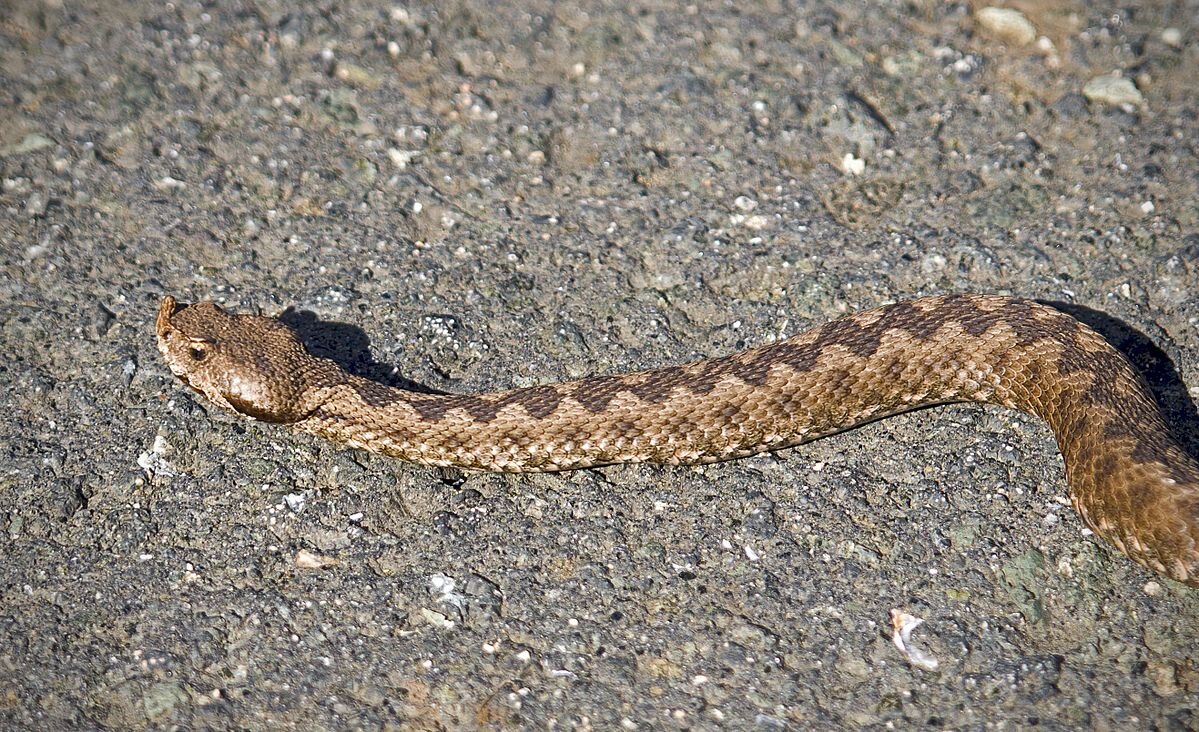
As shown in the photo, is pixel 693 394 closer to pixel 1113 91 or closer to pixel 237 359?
pixel 237 359

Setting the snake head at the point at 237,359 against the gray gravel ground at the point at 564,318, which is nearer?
the gray gravel ground at the point at 564,318

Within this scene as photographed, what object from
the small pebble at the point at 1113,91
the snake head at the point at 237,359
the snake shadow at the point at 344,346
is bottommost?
the snake shadow at the point at 344,346

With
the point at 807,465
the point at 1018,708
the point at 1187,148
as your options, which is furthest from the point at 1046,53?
the point at 1018,708

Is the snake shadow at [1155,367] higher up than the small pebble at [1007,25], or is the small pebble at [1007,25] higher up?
the small pebble at [1007,25]

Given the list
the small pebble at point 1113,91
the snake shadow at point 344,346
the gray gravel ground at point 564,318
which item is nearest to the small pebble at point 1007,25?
the gray gravel ground at point 564,318

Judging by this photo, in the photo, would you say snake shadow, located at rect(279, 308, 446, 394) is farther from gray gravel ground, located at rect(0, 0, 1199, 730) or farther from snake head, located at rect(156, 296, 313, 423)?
snake head, located at rect(156, 296, 313, 423)

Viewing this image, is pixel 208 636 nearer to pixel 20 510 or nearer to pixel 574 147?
pixel 20 510

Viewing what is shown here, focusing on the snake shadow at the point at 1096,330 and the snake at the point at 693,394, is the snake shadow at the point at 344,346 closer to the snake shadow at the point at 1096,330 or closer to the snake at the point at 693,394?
the snake shadow at the point at 1096,330

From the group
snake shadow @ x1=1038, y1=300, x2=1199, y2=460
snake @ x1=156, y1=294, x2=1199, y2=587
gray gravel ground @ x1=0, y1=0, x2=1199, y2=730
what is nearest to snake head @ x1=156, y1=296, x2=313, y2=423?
snake @ x1=156, y1=294, x2=1199, y2=587
